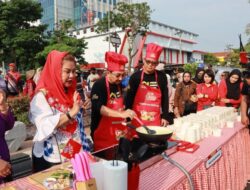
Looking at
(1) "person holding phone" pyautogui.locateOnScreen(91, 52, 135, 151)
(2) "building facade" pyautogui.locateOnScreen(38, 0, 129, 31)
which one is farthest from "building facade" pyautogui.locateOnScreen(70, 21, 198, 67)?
(1) "person holding phone" pyautogui.locateOnScreen(91, 52, 135, 151)

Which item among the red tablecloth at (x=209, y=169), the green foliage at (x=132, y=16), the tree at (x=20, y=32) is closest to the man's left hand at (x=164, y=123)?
the red tablecloth at (x=209, y=169)

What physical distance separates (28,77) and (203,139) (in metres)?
5.48

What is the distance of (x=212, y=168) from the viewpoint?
1.99 meters

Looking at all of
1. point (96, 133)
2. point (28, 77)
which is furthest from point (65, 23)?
point (96, 133)

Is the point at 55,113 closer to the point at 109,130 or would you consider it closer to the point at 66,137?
the point at 66,137

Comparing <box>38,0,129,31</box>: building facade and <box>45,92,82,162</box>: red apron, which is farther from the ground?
<box>38,0,129,31</box>: building facade

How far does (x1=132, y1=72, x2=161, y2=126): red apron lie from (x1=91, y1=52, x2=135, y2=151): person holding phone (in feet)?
1.24

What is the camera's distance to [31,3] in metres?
18.8

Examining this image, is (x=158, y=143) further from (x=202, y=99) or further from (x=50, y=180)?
(x=202, y=99)

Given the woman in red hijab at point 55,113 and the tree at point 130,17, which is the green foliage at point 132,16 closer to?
the tree at point 130,17

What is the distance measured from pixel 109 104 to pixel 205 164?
3.14 ft

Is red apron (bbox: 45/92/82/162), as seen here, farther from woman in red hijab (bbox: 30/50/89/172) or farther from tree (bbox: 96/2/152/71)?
tree (bbox: 96/2/152/71)

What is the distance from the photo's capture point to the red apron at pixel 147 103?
2750mm

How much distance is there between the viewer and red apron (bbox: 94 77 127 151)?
2344 millimetres
